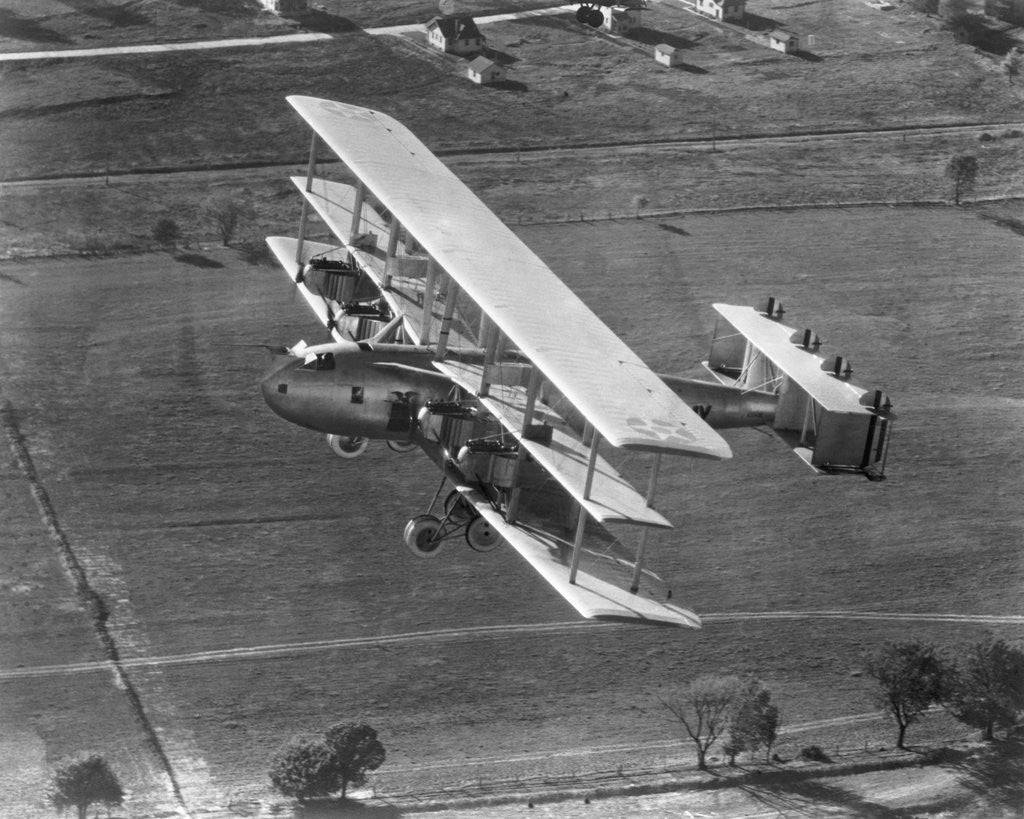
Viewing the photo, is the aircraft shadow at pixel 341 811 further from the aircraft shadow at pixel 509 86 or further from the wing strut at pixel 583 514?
the aircraft shadow at pixel 509 86

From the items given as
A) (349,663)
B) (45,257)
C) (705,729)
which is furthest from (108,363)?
(705,729)

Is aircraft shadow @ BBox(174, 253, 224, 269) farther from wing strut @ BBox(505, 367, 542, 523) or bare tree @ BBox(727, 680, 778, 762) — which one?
wing strut @ BBox(505, 367, 542, 523)

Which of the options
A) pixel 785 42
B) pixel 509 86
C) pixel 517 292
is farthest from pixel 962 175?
pixel 517 292

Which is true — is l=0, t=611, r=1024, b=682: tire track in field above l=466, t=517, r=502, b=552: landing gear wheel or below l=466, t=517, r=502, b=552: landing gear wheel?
below

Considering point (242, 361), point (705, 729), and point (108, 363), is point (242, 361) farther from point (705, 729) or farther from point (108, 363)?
point (705, 729)

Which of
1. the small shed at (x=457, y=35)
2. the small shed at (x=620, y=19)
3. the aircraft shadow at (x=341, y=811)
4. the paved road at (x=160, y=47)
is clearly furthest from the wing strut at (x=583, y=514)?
the small shed at (x=620, y=19)

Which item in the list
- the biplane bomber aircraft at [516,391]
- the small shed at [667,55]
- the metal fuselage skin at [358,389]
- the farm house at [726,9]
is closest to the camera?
the biplane bomber aircraft at [516,391]

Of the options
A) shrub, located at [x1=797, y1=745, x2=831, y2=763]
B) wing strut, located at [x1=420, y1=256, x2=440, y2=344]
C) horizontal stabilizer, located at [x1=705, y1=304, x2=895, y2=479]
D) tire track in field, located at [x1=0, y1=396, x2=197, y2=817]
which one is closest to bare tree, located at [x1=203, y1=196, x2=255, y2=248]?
tire track in field, located at [x1=0, y1=396, x2=197, y2=817]
